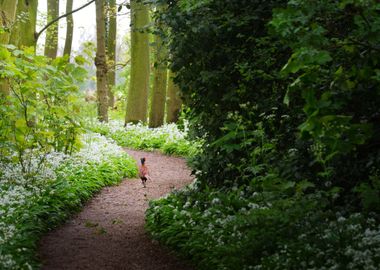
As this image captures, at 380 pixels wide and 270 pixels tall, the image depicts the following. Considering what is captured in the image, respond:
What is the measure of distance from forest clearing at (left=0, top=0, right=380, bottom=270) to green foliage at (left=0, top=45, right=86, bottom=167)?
4 centimetres

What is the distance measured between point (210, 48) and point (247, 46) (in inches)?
23.0

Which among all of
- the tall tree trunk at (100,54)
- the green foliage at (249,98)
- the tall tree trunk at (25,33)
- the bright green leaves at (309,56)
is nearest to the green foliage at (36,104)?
the tall tree trunk at (25,33)

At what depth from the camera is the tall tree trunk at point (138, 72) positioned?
19128mm

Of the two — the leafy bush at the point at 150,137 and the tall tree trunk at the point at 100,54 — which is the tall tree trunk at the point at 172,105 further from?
the tall tree trunk at the point at 100,54

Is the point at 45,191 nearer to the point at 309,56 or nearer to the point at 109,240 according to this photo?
the point at 109,240

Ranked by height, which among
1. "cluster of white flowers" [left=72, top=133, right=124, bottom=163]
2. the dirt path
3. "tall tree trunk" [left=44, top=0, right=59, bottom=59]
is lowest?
the dirt path

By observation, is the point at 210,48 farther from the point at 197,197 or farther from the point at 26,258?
the point at 26,258

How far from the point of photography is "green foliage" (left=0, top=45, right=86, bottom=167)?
29.8 feet

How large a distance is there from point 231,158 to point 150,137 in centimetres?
1024

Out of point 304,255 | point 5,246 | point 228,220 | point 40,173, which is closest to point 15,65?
point 40,173

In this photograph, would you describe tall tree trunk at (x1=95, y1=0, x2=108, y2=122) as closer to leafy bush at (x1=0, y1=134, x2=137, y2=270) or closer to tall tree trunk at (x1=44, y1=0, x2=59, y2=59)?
leafy bush at (x1=0, y1=134, x2=137, y2=270)

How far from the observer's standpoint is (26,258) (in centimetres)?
558

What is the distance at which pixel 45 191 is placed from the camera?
836 centimetres

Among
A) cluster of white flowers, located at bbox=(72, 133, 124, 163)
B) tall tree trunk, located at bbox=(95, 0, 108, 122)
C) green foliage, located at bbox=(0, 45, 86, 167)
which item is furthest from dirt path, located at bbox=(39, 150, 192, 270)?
tall tree trunk, located at bbox=(95, 0, 108, 122)
